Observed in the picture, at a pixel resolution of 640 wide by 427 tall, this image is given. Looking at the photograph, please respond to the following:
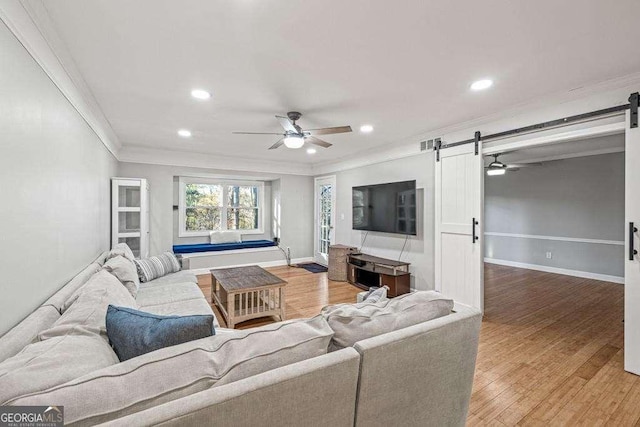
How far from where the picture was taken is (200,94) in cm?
271

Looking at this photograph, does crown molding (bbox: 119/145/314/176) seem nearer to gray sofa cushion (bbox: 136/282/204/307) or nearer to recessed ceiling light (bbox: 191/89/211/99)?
recessed ceiling light (bbox: 191/89/211/99)

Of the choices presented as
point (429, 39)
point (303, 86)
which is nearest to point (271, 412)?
point (429, 39)

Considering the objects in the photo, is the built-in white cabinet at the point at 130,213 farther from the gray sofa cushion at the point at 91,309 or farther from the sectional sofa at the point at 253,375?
the sectional sofa at the point at 253,375

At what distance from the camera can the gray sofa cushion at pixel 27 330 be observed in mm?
1133

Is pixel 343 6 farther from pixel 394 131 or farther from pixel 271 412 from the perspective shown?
pixel 394 131

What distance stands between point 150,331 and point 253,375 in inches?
19.2

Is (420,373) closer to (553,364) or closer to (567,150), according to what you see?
(553,364)

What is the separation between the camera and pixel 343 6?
155 centimetres

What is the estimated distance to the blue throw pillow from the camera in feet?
3.53

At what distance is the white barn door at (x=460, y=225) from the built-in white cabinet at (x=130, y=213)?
4.50m

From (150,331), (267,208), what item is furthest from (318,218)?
(150,331)

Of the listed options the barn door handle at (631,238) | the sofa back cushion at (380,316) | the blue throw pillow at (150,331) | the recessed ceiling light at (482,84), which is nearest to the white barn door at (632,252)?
the barn door handle at (631,238)

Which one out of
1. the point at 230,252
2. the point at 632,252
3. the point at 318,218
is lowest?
the point at 230,252

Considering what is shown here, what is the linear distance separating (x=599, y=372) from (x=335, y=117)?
3.46m
